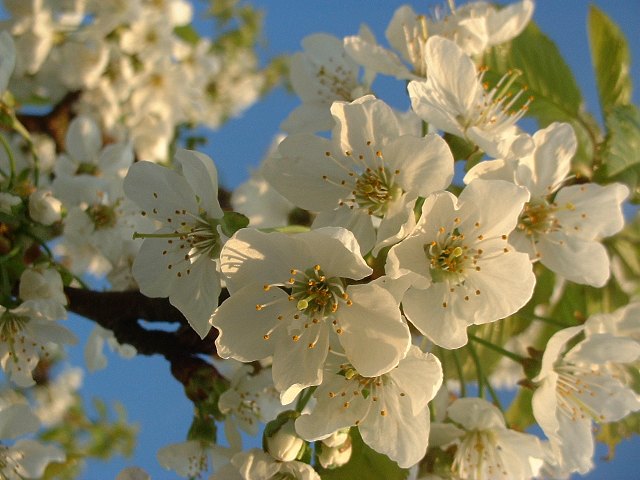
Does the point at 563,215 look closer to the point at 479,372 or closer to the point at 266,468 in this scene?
the point at 479,372

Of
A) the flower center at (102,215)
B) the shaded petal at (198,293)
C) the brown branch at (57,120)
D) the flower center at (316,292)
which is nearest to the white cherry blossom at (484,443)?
the flower center at (316,292)

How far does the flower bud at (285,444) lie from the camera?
1.11m

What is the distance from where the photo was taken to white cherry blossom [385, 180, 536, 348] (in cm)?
101

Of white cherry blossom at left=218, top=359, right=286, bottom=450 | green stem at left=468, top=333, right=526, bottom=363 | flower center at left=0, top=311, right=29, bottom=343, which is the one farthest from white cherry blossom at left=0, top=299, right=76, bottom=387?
green stem at left=468, top=333, right=526, bottom=363

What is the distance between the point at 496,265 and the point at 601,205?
0.46m

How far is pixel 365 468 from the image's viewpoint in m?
1.16

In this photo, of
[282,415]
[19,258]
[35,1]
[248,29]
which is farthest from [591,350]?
[248,29]

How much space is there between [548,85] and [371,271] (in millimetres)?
1016

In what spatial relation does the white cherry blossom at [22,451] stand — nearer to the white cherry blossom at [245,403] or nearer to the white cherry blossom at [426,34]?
the white cherry blossom at [245,403]

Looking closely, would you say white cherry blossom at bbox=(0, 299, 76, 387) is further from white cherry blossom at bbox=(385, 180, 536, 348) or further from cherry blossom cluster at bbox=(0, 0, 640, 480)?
white cherry blossom at bbox=(385, 180, 536, 348)

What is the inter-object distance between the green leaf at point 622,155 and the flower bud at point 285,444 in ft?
3.12

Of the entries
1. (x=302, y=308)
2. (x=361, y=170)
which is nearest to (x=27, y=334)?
(x=302, y=308)

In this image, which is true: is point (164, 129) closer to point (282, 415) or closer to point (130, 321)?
point (130, 321)

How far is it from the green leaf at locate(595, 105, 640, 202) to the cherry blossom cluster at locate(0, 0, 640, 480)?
0.25 ft
